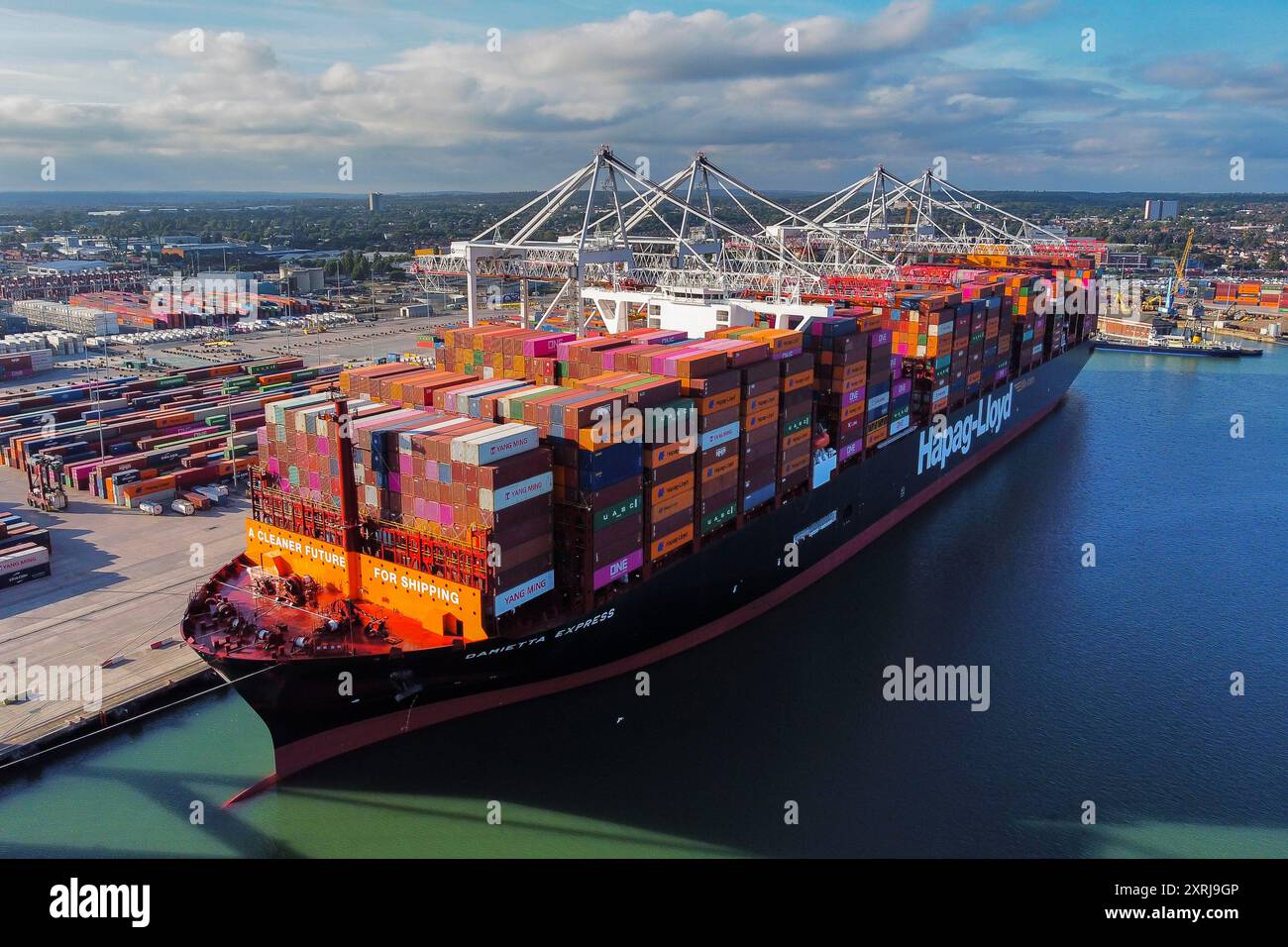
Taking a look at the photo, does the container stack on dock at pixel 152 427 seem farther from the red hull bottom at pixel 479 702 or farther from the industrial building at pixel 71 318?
the industrial building at pixel 71 318

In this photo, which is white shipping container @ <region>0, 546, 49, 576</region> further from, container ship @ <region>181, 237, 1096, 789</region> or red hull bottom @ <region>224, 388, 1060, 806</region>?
red hull bottom @ <region>224, 388, 1060, 806</region>

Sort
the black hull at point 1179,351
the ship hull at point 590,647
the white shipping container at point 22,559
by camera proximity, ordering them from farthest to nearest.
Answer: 1. the black hull at point 1179,351
2. the white shipping container at point 22,559
3. the ship hull at point 590,647

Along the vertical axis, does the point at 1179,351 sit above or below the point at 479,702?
above
